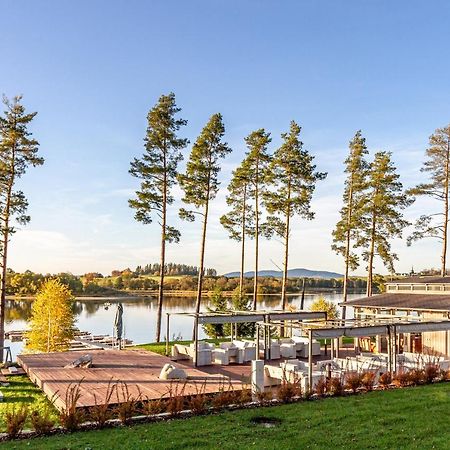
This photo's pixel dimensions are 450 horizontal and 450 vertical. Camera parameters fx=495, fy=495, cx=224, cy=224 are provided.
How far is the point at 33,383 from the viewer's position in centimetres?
1239

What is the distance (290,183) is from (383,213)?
6.13m

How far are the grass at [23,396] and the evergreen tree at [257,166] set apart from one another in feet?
48.5

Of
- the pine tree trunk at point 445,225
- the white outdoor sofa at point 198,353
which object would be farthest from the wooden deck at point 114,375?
the pine tree trunk at point 445,225

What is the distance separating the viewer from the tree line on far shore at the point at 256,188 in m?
19.2

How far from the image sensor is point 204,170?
2345 cm

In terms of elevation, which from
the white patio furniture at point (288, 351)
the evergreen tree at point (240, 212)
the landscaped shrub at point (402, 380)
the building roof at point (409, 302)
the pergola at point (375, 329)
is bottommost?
the white patio furniture at point (288, 351)

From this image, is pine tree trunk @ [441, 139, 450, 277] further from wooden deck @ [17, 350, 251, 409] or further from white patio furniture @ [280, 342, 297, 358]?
wooden deck @ [17, 350, 251, 409]

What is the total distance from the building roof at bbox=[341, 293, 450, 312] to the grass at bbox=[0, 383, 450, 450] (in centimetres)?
911

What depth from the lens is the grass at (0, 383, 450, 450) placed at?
683 centimetres

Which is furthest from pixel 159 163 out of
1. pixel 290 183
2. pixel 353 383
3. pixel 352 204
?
pixel 353 383

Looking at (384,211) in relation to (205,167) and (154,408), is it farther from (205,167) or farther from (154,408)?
(154,408)

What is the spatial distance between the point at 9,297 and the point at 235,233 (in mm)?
54731

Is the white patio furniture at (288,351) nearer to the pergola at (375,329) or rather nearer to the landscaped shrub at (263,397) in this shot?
the pergola at (375,329)

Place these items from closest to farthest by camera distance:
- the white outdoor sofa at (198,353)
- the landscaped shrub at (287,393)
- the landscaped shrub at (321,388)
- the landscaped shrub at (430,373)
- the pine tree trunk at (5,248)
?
the landscaped shrub at (287,393) < the landscaped shrub at (321,388) < the landscaped shrub at (430,373) < the white outdoor sofa at (198,353) < the pine tree trunk at (5,248)
